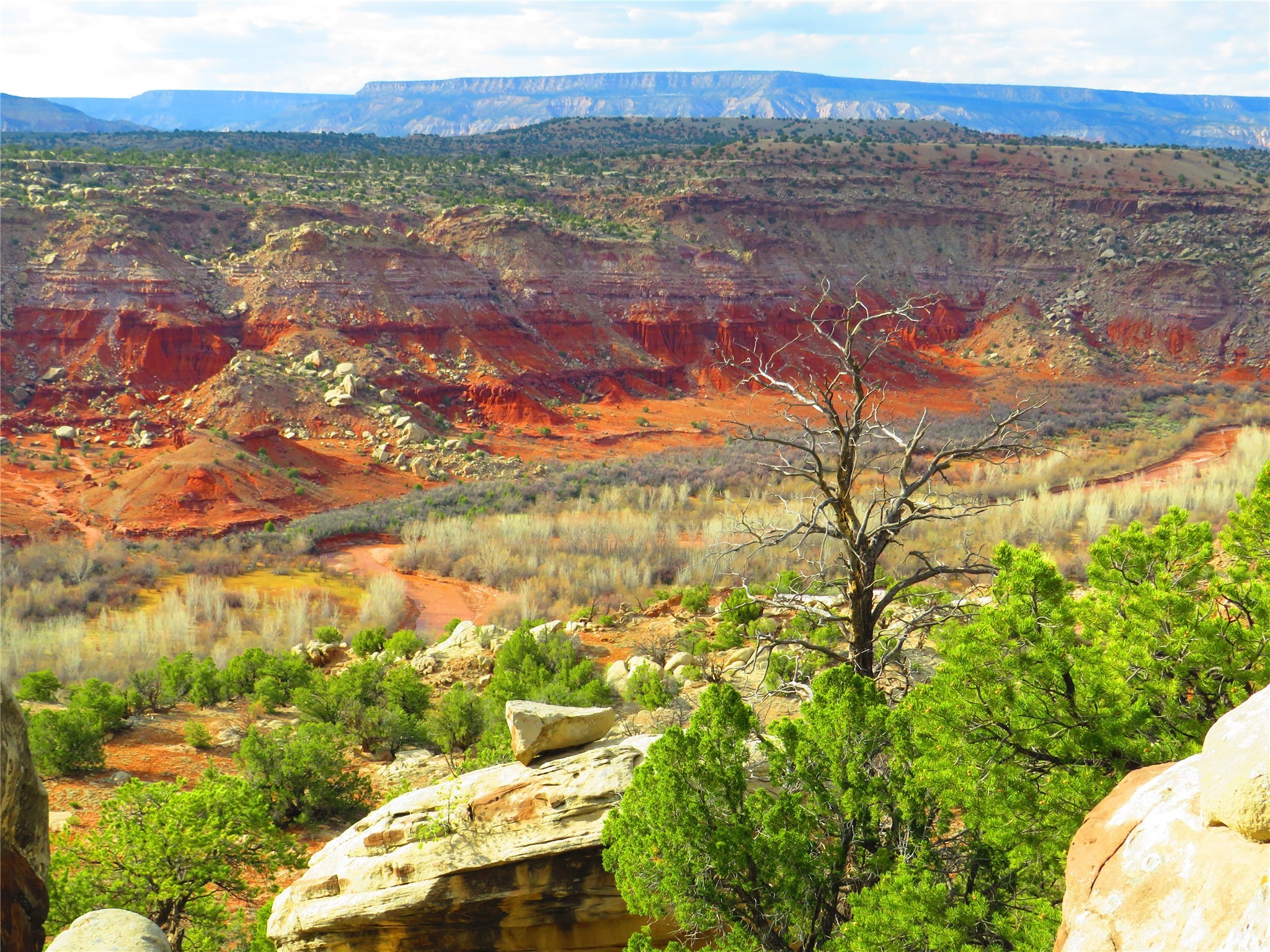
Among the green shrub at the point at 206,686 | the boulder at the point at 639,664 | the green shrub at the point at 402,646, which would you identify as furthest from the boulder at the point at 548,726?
the green shrub at the point at 402,646

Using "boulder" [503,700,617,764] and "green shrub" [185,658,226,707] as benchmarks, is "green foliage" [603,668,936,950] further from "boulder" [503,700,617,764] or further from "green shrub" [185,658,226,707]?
"green shrub" [185,658,226,707]

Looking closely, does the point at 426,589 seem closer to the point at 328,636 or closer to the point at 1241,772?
the point at 328,636

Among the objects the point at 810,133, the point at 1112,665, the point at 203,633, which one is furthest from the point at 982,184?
the point at 1112,665

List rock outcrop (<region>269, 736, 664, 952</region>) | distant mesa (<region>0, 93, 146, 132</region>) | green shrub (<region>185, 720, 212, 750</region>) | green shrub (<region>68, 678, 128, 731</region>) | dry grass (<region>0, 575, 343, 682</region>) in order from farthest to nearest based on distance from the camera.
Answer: distant mesa (<region>0, 93, 146, 132</region>), dry grass (<region>0, 575, 343, 682</region>), green shrub (<region>185, 720, 212, 750</region>), green shrub (<region>68, 678, 128, 731</region>), rock outcrop (<region>269, 736, 664, 952</region>)

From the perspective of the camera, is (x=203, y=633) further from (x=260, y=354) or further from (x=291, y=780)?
(x=260, y=354)

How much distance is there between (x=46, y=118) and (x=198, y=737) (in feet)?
689

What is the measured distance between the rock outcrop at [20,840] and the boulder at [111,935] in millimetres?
856

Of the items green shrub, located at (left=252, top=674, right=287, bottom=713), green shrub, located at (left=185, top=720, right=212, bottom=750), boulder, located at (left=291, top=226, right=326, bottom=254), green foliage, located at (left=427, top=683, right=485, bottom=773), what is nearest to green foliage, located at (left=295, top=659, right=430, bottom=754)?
green foliage, located at (left=427, top=683, right=485, bottom=773)

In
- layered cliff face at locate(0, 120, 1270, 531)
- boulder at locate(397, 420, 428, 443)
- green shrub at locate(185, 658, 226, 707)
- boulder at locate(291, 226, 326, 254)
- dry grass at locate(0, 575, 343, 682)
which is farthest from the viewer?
boulder at locate(291, 226, 326, 254)

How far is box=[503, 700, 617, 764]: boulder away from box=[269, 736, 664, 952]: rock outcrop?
422mm

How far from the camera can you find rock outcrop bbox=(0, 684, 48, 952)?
8289 millimetres

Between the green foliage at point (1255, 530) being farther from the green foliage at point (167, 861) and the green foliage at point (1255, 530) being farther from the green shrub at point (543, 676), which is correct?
the green foliage at point (167, 861)

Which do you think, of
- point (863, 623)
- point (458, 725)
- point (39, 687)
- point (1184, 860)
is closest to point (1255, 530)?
point (863, 623)

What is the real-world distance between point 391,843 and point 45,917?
3.44 meters
